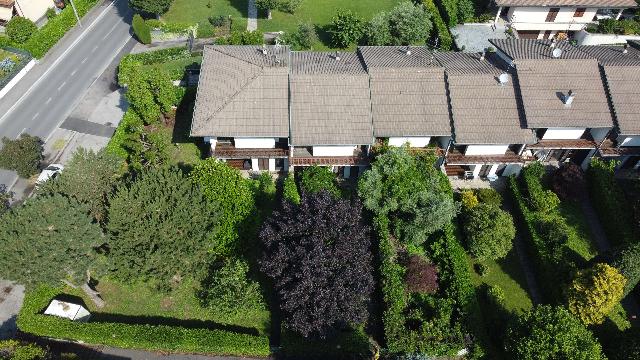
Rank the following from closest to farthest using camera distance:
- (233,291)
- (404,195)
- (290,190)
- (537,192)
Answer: (233,291) < (404,195) < (290,190) < (537,192)

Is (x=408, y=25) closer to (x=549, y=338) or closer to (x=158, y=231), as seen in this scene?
(x=158, y=231)

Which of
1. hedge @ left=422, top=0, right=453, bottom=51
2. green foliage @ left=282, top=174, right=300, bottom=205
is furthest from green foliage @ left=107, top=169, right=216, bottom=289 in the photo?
hedge @ left=422, top=0, right=453, bottom=51

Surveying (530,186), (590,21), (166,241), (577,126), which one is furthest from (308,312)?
(590,21)

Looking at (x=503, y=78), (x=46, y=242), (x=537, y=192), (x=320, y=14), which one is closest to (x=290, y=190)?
(x=46, y=242)

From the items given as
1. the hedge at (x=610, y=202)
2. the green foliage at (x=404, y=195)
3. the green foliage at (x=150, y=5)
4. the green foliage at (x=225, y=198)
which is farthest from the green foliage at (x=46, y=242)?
the hedge at (x=610, y=202)

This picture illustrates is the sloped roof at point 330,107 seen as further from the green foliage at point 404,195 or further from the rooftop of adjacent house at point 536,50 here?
the rooftop of adjacent house at point 536,50

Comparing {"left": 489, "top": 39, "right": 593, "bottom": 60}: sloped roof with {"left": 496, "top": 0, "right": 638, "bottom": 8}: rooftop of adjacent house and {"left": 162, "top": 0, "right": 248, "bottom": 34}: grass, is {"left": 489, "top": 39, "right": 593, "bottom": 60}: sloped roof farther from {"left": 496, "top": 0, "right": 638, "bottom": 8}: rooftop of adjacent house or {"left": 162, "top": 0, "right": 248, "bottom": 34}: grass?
{"left": 162, "top": 0, "right": 248, "bottom": 34}: grass
